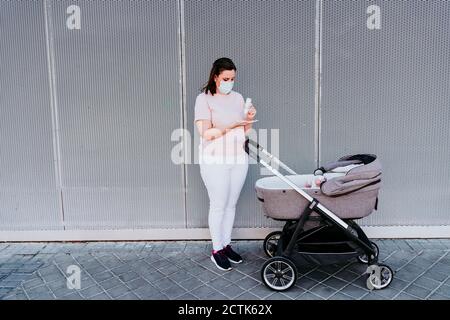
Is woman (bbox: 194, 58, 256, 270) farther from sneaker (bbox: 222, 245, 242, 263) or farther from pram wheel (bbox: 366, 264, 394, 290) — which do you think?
pram wheel (bbox: 366, 264, 394, 290)

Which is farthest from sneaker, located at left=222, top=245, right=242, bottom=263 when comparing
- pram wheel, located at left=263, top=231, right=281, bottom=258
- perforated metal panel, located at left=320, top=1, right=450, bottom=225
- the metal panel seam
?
the metal panel seam

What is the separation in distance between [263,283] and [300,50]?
2417 mm

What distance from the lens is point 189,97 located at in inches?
173

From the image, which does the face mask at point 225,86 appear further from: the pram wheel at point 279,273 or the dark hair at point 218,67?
the pram wheel at point 279,273

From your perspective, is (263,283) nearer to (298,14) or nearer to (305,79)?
(305,79)

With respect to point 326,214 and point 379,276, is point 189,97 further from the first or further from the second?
point 379,276

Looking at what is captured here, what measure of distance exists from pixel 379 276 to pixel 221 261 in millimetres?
1429

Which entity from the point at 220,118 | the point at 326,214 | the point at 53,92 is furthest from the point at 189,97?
the point at 326,214

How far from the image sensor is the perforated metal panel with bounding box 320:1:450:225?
4.25 m

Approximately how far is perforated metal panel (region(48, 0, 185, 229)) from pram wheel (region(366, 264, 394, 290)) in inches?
83.3

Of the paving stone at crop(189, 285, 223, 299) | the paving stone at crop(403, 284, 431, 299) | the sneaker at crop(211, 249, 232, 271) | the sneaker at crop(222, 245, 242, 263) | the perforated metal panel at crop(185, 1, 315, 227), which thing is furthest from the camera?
the perforated metal panel at crop(185, 1, 315, 227)

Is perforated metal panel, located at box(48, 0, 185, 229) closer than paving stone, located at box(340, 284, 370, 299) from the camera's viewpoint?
No

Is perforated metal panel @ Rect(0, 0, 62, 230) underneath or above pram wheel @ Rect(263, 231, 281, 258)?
above
